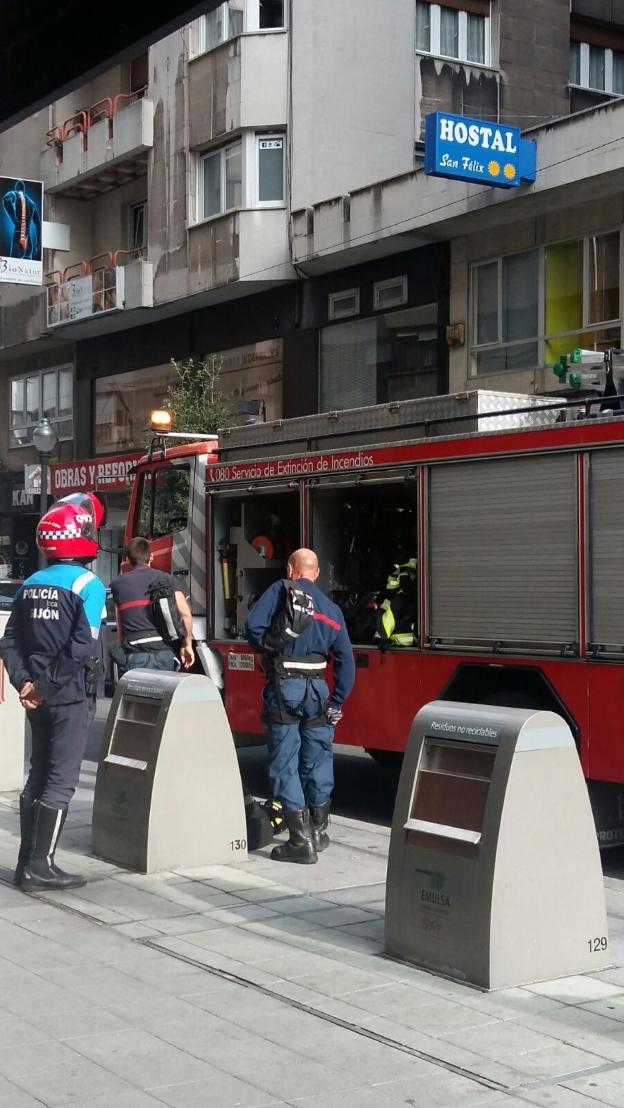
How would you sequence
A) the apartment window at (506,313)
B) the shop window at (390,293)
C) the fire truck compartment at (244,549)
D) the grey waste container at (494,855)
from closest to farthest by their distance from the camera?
the grey waste container at (494,855)
the fire truck compartment at (244,549)
the apartment window at (506,313)
the shop window at (390,293)

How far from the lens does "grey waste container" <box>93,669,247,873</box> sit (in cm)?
789

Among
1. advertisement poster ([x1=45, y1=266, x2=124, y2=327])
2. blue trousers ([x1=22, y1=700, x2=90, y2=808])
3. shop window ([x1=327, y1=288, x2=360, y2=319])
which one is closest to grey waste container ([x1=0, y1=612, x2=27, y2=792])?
blue trousers ([x1=22, y1=700, x2=90, y2=808])

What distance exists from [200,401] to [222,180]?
4.42 metres

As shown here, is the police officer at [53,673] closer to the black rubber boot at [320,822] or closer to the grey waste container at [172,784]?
the grey waste container at [172,784]

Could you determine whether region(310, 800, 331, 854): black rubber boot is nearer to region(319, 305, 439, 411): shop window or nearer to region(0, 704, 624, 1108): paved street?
region(0, 704, 624, 1108): paved street

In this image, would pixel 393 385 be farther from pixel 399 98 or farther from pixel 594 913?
pixel 594 913

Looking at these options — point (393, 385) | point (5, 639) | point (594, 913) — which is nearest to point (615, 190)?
point (393, 385)

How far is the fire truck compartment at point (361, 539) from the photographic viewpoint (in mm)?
10227

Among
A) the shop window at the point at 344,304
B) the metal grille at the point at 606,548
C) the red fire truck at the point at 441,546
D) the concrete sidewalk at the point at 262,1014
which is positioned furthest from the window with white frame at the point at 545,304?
the concrete sidewalk at the point at 262,1014

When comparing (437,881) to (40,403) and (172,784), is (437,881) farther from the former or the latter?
(40,403)

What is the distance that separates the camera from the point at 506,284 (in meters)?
20.9

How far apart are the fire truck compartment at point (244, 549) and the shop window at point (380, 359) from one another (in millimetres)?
10543

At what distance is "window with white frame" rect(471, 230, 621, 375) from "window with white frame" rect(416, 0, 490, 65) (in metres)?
5.71

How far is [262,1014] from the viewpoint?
5.42m
